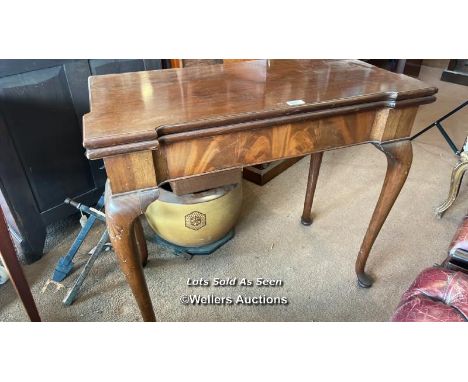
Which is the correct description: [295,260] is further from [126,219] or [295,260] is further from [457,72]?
[457,72]

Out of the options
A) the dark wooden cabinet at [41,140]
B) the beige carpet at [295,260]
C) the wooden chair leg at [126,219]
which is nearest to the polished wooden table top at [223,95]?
the wooden chair leg at [126,219]

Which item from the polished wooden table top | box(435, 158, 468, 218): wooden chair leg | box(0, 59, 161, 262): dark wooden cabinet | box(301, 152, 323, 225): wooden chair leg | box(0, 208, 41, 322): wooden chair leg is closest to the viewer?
the polished wooden table top

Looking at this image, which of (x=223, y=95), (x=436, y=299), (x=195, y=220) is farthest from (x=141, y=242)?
(x=436, y=299)

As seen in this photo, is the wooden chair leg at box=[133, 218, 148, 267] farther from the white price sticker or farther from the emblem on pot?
the white price sticker

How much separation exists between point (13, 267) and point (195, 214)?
56 cm

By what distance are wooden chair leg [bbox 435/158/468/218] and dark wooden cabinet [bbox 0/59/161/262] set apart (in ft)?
4.44

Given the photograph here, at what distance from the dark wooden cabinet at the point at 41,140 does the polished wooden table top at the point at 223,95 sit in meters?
0.36

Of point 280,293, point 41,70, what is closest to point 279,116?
point 280,293

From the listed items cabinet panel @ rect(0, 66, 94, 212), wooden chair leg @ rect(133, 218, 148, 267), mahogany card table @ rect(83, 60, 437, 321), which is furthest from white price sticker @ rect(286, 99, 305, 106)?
cabinet panel @ rect(0, 66, 94, 212)

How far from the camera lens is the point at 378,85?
2.78 ft

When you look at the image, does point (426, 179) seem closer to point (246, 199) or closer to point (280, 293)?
point (246, 199)

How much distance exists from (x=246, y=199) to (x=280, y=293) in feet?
1.92

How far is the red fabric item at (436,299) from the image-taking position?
74cm

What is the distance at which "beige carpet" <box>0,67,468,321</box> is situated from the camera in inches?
45.3
